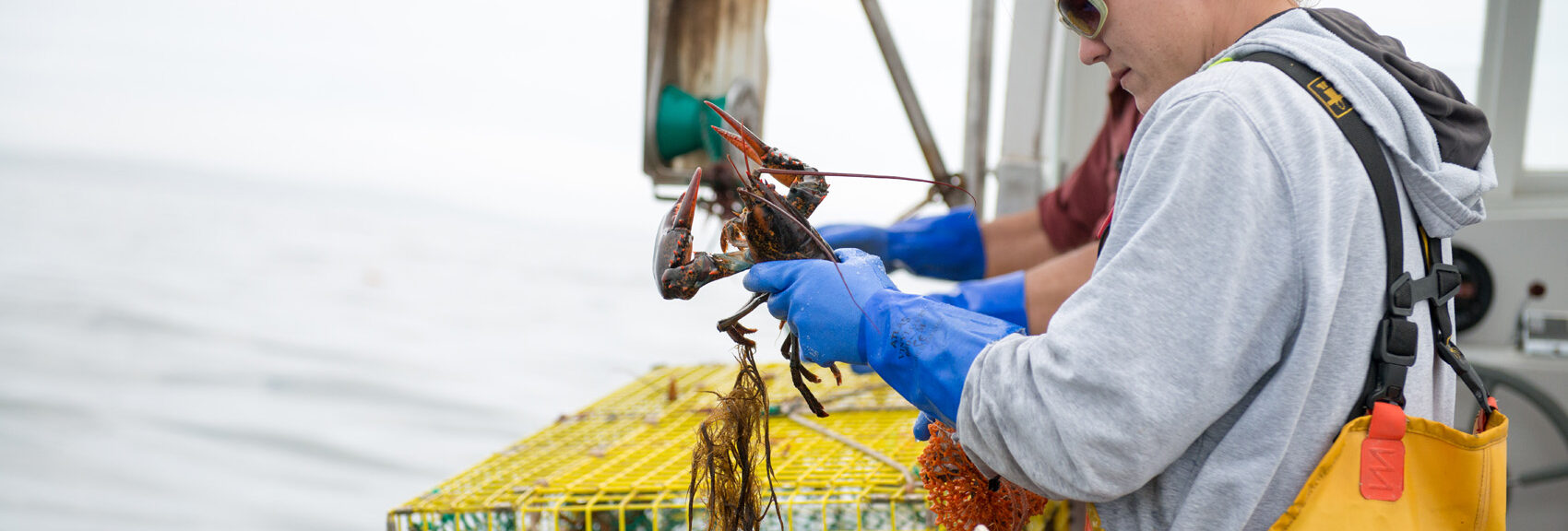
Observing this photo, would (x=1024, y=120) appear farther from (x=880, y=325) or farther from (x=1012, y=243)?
(x=880, y=325)

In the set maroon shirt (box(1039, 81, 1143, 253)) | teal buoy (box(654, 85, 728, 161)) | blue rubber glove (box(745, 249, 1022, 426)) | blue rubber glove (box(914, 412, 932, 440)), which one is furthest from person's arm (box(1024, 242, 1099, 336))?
teal buoy (box(654, 85, 728, 161))

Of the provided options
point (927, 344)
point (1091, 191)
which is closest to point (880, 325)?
point (927, 344)

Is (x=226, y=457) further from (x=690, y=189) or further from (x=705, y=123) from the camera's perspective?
(x=690, y=189)

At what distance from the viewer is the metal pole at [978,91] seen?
2.96m

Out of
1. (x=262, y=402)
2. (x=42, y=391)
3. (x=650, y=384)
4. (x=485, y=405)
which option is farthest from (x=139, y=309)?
(x=650, y=384)

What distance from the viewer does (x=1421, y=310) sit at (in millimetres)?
820

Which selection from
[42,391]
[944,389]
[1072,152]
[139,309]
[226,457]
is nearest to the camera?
[944,389]

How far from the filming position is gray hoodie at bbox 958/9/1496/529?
729mm

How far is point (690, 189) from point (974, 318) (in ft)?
1.44

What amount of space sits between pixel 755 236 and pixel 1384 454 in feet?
→ 2.47

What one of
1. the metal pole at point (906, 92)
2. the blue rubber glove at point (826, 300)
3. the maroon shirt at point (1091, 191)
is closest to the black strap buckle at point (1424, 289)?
the blue rubber glove at point (826, 300)

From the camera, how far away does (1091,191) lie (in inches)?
90.9

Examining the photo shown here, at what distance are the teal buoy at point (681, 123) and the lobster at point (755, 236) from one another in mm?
1280

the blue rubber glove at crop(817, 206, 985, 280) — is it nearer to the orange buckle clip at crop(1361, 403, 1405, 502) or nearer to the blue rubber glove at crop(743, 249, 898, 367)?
the blue rubber glove at crop(743, 249, 898, 367)
